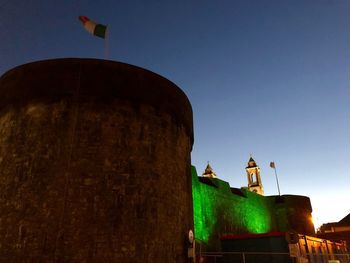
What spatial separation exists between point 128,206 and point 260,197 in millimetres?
30572

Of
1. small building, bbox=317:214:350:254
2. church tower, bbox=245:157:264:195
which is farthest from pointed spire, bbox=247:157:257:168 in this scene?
small building, bbox=317:214:350:254

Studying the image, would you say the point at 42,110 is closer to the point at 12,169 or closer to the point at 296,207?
Answer: the point at 12,169

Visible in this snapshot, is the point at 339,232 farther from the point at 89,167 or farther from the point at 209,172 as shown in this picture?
the point at 89,167

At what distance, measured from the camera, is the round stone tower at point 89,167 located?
30.8 ft

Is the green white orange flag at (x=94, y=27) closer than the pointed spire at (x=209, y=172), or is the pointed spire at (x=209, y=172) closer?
the green white orange flag at (x=94, y=27)

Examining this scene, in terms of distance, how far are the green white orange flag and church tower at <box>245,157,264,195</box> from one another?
57.3 m

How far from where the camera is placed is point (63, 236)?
9188mm

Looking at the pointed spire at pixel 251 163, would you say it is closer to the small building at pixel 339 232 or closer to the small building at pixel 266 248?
the small building at pixel 339 232

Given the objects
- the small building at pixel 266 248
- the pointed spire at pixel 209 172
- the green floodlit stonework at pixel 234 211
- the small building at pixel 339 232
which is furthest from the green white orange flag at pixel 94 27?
the pointed spire at pixel 209 172

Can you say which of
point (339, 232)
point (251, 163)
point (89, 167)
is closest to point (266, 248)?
point (89, 167)

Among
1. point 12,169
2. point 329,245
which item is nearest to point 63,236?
point 12,169

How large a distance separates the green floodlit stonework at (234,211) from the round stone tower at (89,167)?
12.4 metres

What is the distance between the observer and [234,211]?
30453mm

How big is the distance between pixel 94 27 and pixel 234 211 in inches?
918
